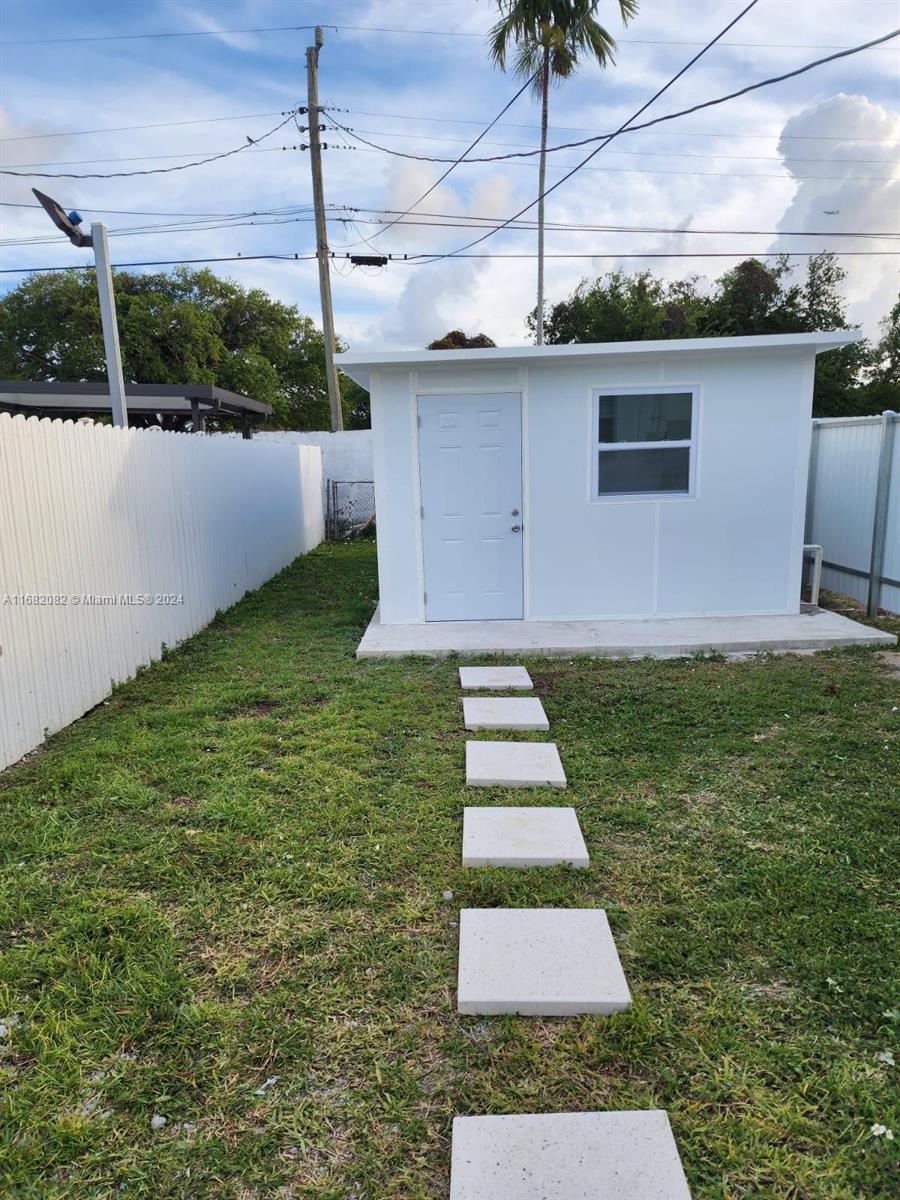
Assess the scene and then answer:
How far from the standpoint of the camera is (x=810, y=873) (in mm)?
2791

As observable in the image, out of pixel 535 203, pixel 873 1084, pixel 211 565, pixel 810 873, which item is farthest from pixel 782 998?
pixel 535 203

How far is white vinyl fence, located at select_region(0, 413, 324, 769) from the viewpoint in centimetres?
399

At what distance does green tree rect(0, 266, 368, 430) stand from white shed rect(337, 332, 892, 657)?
19789mm

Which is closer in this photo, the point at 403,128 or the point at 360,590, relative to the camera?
the point at 360,590

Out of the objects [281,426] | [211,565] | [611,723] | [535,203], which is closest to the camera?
[611,723]

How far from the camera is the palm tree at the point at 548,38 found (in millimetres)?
11672

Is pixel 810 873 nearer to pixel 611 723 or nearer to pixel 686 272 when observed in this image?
pixel 611 723

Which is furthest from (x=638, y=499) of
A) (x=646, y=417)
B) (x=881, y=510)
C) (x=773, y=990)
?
(x=773, y=990)

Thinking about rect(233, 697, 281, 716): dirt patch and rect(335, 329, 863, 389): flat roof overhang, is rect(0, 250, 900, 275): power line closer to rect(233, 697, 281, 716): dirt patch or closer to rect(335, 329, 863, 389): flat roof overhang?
rect(335, 329, 863, 389): flat roof overhang

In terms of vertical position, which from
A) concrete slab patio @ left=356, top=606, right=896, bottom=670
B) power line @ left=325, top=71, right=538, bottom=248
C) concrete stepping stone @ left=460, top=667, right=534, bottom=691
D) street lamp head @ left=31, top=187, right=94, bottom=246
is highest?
power line @ left=325, top=71, right=538, bottom=248

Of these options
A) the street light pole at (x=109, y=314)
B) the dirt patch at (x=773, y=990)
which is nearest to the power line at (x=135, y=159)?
the street light pole at (x=109, y=314)

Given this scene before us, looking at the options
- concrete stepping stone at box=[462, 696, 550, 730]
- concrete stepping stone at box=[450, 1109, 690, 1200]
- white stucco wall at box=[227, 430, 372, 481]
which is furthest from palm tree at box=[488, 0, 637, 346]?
concrete stepping stone at box=[450, 1109, 690, 1200]

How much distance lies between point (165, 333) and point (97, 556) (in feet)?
70.6

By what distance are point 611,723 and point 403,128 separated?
14055 mm
